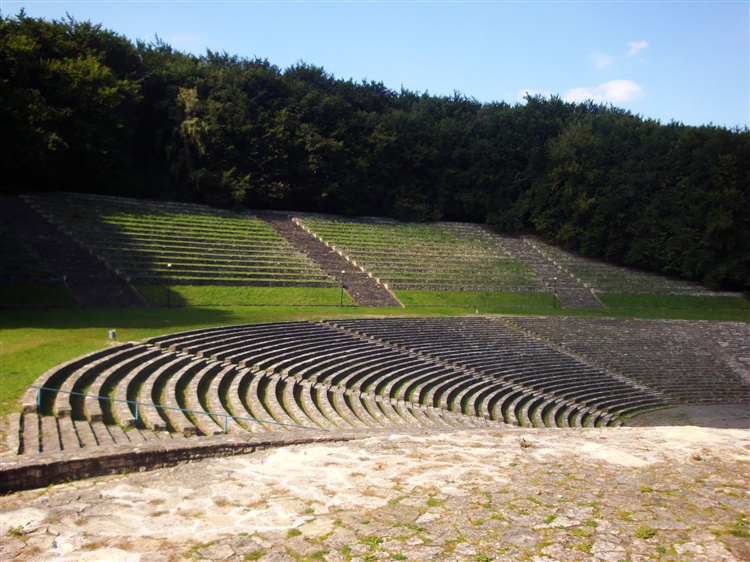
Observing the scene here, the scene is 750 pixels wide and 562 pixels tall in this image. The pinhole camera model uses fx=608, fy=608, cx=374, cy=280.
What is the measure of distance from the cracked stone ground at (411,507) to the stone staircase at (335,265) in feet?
70.5

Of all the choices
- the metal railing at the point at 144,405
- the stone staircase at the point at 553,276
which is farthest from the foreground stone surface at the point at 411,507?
the stone staircase at the point at 553,276

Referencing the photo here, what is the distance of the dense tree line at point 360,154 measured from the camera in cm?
3525

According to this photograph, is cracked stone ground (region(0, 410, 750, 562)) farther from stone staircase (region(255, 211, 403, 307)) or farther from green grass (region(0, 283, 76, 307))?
stone staircase (region(255, 211, 403, 307))

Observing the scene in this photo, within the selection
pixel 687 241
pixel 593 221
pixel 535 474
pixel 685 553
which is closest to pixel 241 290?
pixel 535 474

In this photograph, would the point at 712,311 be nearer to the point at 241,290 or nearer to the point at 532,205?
the point at 532,205

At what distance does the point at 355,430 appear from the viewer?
12.1 metres

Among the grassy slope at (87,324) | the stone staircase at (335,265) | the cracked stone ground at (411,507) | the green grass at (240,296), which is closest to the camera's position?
the cracked stone ground at (411,507)

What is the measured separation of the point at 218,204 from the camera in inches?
1601

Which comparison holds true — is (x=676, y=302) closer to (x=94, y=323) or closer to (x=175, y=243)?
(x=175, y=243)

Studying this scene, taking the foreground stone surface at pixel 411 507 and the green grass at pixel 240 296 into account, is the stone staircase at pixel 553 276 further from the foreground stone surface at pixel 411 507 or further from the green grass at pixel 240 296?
the foreground stone surface at pixel 411 507

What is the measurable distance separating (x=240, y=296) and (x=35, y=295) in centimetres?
843

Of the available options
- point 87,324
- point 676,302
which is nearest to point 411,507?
point 87,324

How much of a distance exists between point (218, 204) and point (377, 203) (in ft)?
44.7

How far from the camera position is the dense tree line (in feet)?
116
